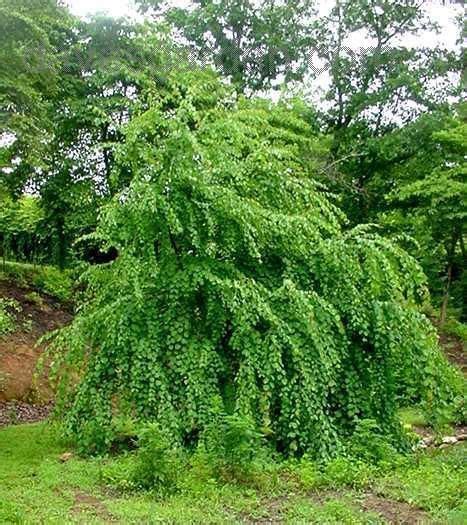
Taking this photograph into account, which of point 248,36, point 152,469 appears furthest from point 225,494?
point 248,36

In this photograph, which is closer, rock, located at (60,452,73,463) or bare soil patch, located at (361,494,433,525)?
bare soil patch, located at (361,494,433,525)

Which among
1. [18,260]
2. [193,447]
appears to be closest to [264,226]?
[193,447]

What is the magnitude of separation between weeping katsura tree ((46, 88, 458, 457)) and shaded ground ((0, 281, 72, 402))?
3.00 m

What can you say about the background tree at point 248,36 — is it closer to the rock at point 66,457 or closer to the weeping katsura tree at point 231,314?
the weeping katsura tree at point 231,314

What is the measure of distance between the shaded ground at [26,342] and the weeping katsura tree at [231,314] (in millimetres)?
3004

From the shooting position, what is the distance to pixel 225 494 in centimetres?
455

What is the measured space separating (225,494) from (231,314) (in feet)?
6.33

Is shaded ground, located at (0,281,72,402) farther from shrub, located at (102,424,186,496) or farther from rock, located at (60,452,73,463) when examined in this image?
shrub, located at (102,424,186,496)

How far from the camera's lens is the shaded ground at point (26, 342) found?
9.31m

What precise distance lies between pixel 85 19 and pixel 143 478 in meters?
9.66

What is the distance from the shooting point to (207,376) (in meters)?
5.94

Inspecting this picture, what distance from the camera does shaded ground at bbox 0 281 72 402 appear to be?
30.6 ft

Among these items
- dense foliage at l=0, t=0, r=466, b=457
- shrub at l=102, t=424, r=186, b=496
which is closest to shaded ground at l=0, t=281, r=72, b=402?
dense foliage at l=0, t=0, r=466, b=457

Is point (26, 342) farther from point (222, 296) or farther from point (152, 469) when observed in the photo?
point (152, 469)
